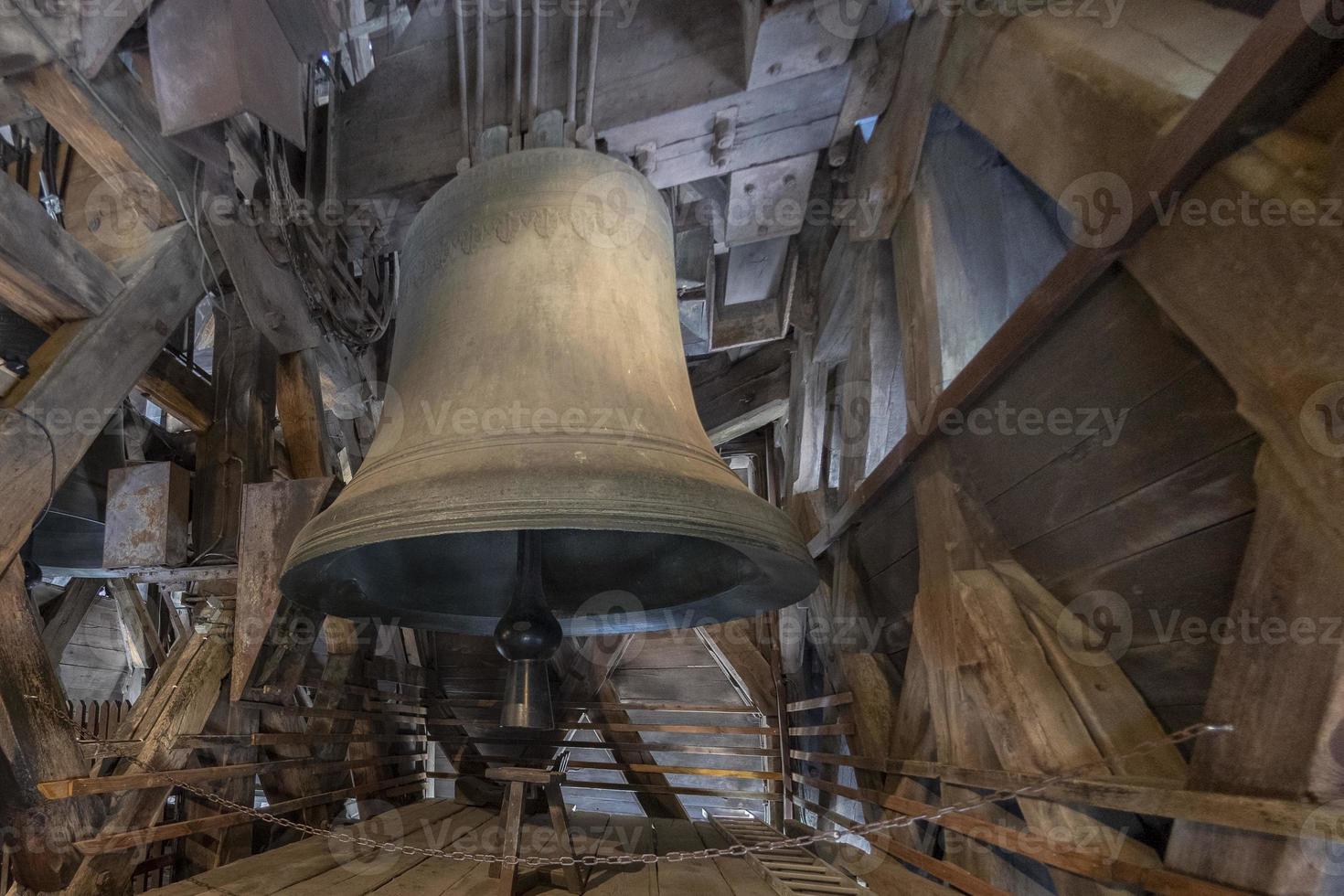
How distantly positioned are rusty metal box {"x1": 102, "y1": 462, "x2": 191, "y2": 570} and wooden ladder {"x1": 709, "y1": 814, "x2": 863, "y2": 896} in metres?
2.40

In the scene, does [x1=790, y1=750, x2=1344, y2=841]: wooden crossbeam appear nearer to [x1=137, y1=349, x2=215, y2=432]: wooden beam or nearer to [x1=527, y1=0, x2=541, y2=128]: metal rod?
[x1=527, y1=0, x2=541, y2=128]: metal rod

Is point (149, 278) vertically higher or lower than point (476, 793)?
higher

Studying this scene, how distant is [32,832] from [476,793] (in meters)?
2.51

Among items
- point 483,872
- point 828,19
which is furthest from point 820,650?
point 828,19

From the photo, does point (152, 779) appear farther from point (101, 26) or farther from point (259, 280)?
point (101, 26)

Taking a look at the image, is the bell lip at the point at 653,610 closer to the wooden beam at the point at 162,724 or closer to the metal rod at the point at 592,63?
the wooden beam at the point at 162,724

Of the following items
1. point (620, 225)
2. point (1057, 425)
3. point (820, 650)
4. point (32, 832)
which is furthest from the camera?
point (820, 650)

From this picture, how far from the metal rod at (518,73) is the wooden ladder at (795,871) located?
2614 mm

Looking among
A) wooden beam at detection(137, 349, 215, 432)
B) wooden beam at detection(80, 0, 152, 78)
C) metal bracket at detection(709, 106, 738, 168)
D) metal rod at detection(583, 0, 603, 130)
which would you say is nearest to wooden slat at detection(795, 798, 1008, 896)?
metal bracket at detection(709, 106, 738, 168)

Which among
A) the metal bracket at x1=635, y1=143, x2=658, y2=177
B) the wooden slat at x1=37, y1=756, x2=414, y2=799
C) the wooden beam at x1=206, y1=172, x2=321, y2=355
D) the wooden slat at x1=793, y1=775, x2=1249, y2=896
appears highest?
the metal bracket at x1=635, y1=143, x2=658, y2=177

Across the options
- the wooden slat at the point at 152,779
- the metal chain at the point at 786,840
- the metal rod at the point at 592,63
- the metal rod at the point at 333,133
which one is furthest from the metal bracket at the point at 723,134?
the wooden slat at the point at 152,779

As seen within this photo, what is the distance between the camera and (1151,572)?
3.77 ft

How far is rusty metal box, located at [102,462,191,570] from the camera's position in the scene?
2.48 meters

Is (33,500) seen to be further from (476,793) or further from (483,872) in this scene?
(476,793)
